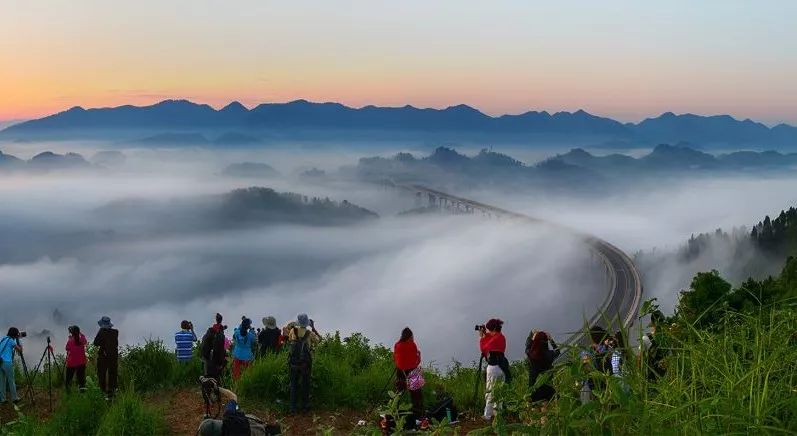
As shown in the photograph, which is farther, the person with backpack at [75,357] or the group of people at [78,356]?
the person with backpack at [75,357]

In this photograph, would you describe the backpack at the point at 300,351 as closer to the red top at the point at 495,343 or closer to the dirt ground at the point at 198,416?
the dirt ground at the point at 198,416

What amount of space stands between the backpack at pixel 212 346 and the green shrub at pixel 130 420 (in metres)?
1.41

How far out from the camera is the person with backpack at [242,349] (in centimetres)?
1108

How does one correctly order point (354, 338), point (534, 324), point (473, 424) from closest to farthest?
point (473, 424) < point (354, 338) < point (534, 324)

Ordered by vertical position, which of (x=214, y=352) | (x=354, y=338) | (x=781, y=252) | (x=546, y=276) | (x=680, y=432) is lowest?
(x=546, y=276)

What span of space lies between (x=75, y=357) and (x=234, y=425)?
5.59 m

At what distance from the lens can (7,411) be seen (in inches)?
399

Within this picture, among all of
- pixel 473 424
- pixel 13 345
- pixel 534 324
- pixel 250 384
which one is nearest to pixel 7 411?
pixel 13 345

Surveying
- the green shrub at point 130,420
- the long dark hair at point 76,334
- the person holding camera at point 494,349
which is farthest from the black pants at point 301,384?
the long dark hair at point 76,334

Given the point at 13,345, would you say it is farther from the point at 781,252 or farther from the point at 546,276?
the point at 546,276

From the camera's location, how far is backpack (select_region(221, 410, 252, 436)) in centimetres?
660

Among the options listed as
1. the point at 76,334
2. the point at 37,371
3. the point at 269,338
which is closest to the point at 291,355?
the point at 269,338

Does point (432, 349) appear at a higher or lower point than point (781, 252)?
lower

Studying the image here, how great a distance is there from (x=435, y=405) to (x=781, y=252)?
114 m
